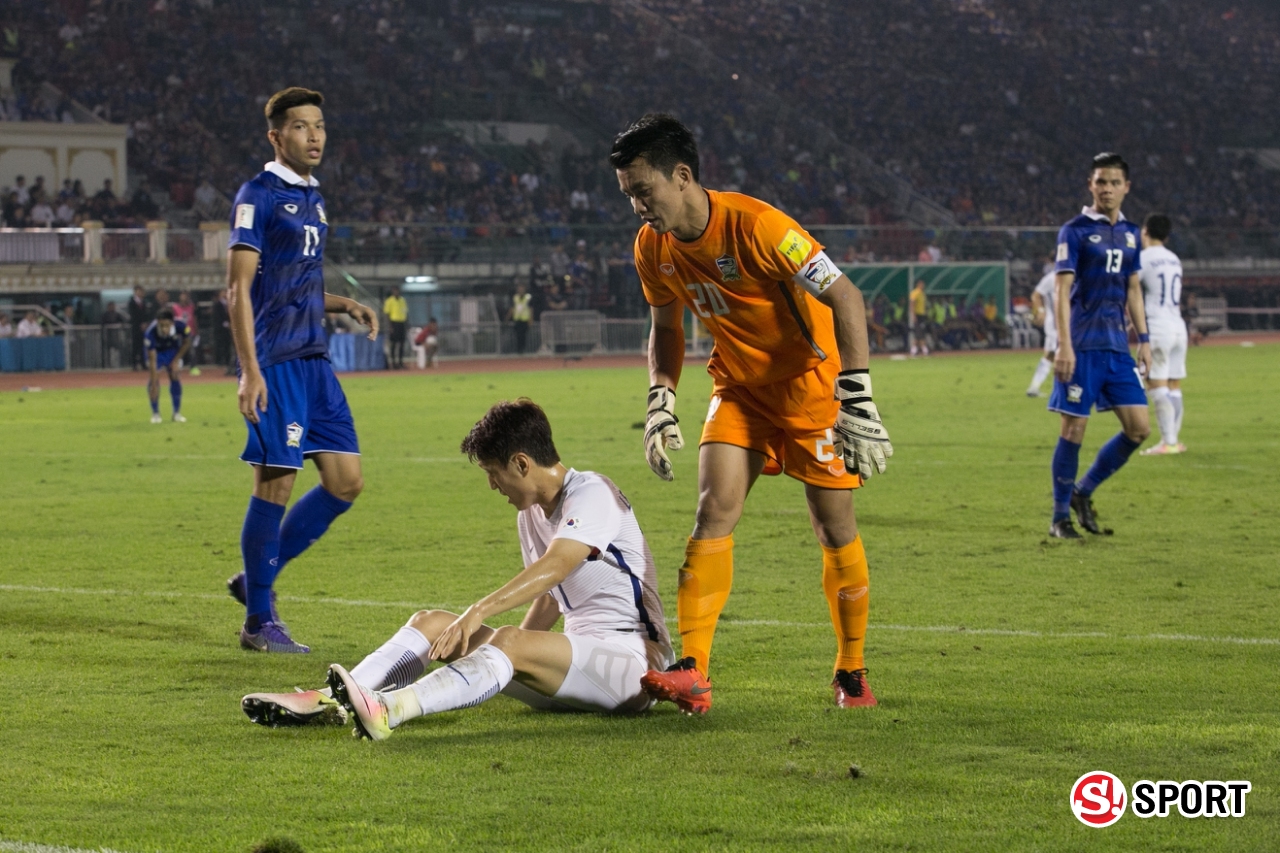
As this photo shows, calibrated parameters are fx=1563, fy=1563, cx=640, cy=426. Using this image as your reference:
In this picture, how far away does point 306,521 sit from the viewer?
677 cm

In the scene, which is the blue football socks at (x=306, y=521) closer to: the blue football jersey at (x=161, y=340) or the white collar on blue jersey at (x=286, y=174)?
the white collar on blue jersey at (x=286, y=174)

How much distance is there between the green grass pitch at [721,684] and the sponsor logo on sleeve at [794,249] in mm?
1470

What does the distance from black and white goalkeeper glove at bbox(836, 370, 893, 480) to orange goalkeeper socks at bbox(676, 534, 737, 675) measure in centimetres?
55

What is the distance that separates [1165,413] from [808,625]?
878 centimetres

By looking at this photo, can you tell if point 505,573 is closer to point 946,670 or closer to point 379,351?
point 946,670

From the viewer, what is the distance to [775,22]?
57.3 metres

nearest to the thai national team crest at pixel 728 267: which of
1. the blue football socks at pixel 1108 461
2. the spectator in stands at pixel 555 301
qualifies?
the blue football socks at pixel 1108 461

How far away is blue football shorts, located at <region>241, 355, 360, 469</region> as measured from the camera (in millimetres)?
6438

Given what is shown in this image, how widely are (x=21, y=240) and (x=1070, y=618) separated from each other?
3031 cm

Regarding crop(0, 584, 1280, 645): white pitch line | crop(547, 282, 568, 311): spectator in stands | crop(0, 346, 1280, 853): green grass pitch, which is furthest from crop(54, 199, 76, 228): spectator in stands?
crop(0, 584, 1280, 645): white pitch line

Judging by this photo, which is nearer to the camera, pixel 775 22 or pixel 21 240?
pixel 21 240

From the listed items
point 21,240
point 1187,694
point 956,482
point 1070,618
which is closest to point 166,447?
point 956,482

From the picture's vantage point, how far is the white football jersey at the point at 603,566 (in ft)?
16.2
